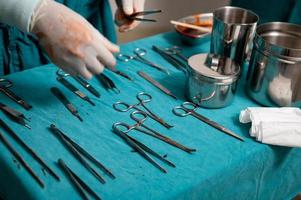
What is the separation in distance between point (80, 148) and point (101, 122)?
0.11 metres

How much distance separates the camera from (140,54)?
1.19 meters

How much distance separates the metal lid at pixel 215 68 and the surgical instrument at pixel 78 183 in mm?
388

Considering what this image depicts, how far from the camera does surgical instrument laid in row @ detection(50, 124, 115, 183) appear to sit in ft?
2.42

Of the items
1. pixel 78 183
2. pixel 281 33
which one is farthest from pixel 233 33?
pixel 78 183

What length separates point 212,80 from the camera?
893 mm

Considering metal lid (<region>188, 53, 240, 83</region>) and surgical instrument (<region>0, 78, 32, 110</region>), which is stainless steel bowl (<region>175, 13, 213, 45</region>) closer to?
metal lid (<region>188, 53, 240, 83</region>)

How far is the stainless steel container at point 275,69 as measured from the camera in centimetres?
88

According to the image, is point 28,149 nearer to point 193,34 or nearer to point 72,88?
point 72,88

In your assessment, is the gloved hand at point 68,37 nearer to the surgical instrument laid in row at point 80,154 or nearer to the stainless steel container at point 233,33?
the surgical instrument laid in row at point 80,154

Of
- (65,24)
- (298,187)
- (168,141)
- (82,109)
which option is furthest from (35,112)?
(298,187)

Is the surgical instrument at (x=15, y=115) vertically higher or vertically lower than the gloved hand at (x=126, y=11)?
lower

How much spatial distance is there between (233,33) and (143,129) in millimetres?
381

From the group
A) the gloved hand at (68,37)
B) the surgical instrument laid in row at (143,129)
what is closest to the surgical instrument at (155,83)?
the surgical instrument laid in row at (143,129)

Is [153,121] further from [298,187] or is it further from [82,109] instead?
[298,187]
